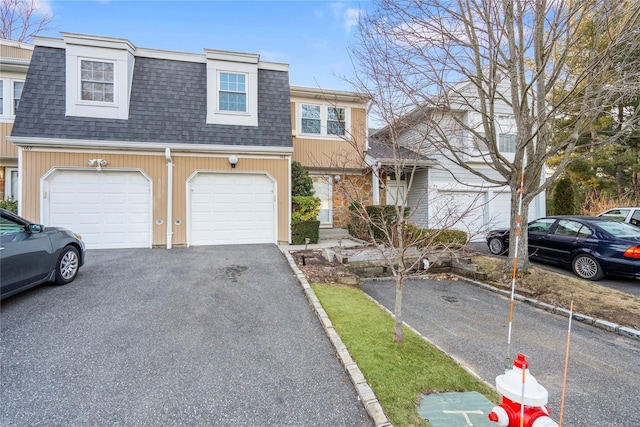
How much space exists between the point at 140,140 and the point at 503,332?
9.66 meters

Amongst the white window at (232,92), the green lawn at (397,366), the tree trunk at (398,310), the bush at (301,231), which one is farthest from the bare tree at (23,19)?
the tree trunk at (398,310)

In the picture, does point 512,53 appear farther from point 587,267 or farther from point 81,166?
point 81,166

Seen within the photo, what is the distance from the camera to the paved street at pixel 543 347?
2846 millimetres

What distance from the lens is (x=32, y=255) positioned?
4543mm

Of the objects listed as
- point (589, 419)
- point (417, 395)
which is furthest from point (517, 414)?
point (589, 419)

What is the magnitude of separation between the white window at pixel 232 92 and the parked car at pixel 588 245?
955cm

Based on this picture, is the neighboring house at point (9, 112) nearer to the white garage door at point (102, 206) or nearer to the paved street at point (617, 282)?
the white garage door at point (102, 206)

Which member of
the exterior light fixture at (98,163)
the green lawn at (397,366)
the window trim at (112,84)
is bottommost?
the green lawn at (397,366)

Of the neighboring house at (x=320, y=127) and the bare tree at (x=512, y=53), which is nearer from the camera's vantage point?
the bare tree at (x=512, y=53)

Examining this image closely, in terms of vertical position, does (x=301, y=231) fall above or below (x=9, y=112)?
below

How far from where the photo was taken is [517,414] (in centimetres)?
183

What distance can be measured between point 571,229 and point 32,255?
1124 centimetres

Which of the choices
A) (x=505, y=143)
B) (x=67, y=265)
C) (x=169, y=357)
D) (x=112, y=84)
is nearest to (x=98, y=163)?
(x=112, y=84)

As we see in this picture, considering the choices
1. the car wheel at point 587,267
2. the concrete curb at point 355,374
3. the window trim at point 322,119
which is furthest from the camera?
the window trim at point 322,119
